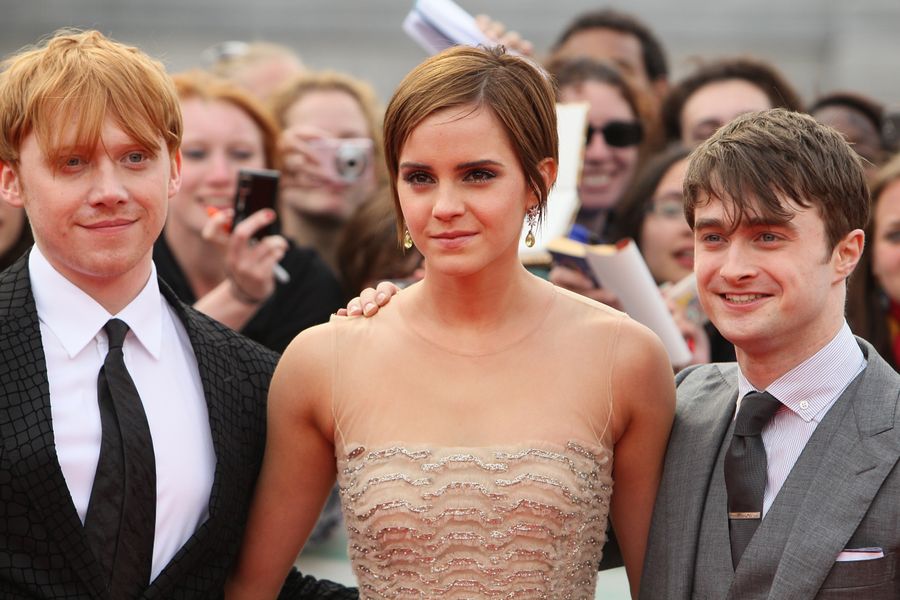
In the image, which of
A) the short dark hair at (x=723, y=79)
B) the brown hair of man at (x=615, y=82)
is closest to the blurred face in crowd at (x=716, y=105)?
the short dark hair at (x=723, y=79)

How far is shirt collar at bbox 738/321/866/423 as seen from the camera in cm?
280

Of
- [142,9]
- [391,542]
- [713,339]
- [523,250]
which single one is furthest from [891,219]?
[142,9]

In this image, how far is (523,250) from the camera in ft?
14.6

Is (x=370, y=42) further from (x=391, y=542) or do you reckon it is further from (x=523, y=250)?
(x=391, y=542)

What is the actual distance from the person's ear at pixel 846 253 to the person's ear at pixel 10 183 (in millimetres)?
1739

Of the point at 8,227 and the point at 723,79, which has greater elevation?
the point at 723,79

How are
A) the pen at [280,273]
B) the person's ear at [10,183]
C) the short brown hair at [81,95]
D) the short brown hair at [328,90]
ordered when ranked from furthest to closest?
the short brown hair at [328,90] < the pen at [280,273] < the person's ear at [10,183] < the short brown hair at [81,95]

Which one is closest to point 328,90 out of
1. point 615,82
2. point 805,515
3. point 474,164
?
point 615,82

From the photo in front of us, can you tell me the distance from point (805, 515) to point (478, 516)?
0.71 m

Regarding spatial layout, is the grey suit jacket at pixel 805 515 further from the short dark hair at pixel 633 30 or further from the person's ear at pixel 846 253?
the short dark hair at pixel 633 30

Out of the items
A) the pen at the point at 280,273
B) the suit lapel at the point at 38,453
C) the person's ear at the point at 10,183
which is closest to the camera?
the suit lapel at the point at 38,453

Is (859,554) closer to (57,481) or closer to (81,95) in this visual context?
(57,481)

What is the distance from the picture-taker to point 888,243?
186 inches

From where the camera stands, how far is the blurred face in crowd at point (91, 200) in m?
2.84
